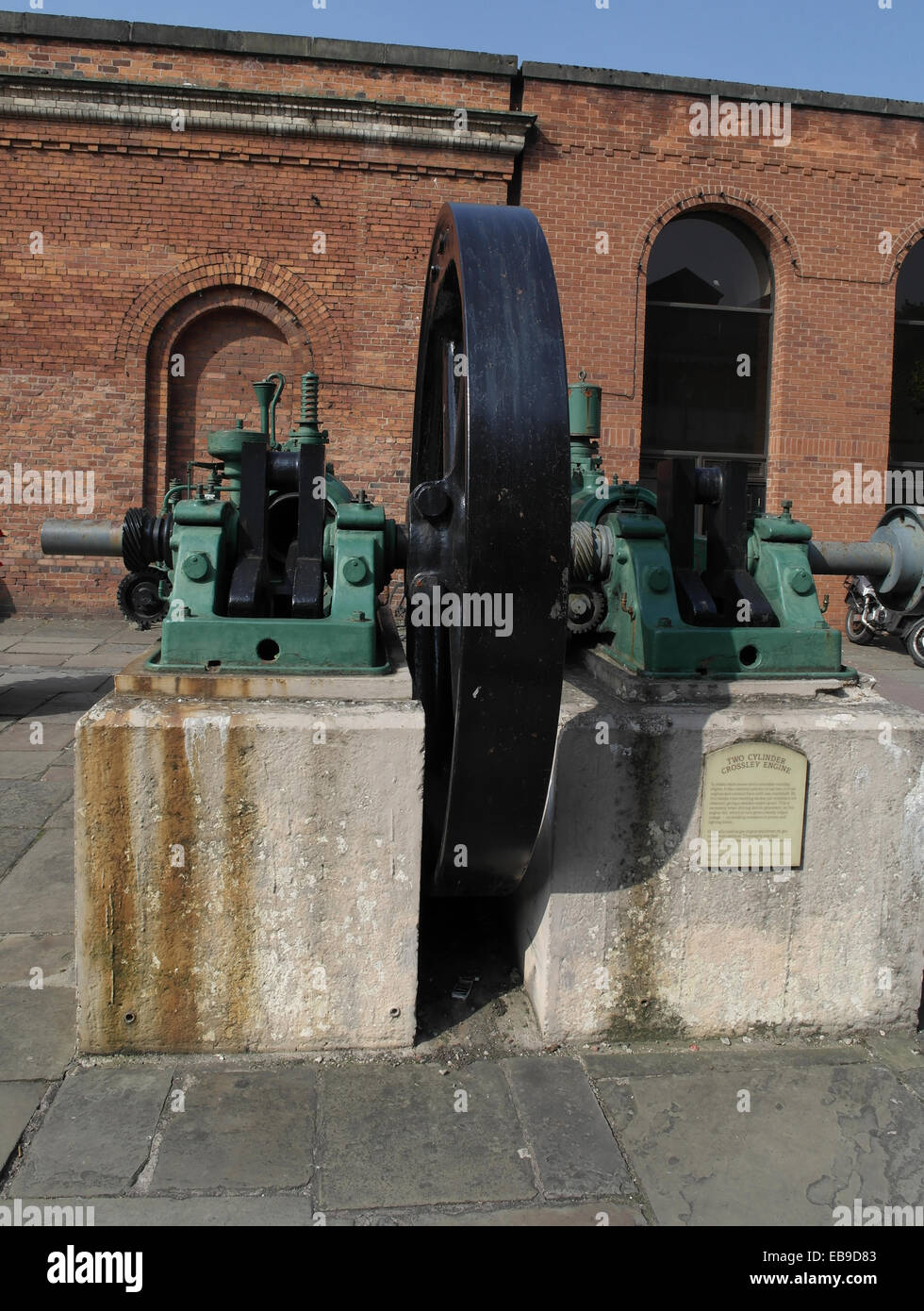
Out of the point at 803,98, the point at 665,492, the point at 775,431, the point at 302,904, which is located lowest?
the point at 302,904

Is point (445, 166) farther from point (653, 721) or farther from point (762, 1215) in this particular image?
point (762, 1215)

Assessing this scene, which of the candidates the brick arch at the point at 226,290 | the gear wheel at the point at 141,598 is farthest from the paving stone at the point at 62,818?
the brick arch at the point at 226,290

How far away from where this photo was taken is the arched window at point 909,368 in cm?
1222

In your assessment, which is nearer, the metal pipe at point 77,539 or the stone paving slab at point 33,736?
the metal pipe at point 77,539

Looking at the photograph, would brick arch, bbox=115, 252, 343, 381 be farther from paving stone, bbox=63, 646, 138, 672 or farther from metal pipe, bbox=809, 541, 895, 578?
metal pipe, bbox=809, 541, 895, 578

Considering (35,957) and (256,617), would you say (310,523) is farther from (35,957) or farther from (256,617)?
(35,957)

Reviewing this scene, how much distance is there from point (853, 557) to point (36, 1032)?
3.05m

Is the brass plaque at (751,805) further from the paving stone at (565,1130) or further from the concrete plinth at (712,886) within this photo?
the paving stone at (565,1130)

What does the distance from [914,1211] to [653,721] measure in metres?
1.22

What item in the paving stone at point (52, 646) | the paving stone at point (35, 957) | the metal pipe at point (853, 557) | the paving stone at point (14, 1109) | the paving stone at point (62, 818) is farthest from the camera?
the paving stone at point (52, 646)

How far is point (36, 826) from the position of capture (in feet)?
15.0

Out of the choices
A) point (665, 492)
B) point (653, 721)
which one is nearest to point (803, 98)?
point (665, 492)

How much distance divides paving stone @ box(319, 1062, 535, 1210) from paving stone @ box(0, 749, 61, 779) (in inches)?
136

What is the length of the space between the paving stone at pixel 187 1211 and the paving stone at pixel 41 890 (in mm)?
1502
